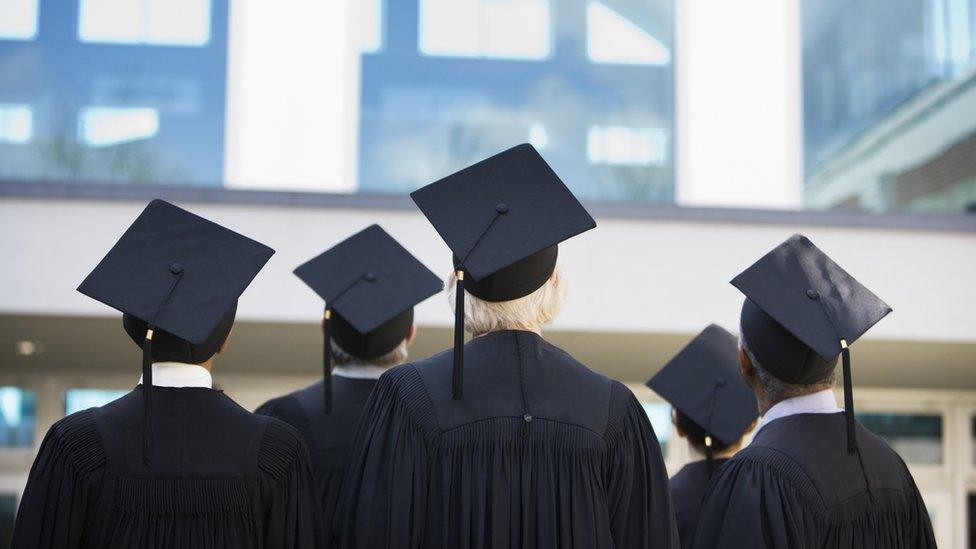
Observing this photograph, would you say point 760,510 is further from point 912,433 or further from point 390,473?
point 912,433

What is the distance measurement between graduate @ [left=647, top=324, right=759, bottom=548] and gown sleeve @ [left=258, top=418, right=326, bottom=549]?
61.1 inches

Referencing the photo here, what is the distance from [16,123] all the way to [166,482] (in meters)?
6.88

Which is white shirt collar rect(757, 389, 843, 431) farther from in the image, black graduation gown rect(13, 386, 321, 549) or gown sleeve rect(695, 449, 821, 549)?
black graduation gown rect(13, 386, 321, 549)

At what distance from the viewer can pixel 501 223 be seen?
3.01 meters

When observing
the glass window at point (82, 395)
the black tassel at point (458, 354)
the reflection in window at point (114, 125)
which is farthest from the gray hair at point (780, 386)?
the glass window at point (82, 395)

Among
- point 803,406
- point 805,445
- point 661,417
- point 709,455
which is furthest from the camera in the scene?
point 661,417

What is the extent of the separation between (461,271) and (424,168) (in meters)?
6.49

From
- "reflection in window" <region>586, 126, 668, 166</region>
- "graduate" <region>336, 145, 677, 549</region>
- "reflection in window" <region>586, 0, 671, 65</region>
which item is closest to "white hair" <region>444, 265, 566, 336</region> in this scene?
"graduate" <region>336, 145, 677, 549</region>

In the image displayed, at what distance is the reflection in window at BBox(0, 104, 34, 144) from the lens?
29.1ft

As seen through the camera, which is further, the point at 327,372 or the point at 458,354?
the point at 327,372

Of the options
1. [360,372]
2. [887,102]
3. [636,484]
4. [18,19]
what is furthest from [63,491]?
[887,102]

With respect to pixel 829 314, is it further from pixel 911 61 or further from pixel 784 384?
pixel 911 61

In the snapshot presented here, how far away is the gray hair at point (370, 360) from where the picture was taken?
14.3 ft

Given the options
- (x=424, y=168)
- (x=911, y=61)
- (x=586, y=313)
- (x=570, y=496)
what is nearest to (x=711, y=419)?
Answer: (x=570, y=496)
